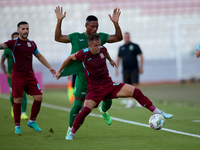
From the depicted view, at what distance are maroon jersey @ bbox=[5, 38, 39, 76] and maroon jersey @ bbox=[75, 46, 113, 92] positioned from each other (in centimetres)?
137

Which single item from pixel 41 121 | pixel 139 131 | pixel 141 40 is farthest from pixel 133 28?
pixel 139 131

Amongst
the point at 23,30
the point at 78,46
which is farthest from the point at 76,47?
the point at 23,30

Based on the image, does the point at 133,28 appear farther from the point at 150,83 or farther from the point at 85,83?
the point at 85,83

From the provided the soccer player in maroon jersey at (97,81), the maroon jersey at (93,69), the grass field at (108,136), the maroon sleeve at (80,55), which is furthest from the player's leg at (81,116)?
the maroon sleeve at (80,55)

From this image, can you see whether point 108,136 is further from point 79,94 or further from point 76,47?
point 76,47

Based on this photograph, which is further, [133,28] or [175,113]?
[133,28]

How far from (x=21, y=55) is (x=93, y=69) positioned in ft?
5.42

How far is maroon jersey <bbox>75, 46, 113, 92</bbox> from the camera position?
6098mm

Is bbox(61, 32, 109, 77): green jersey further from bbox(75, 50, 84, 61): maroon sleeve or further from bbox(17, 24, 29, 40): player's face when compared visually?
bbox(17, 24, 29, 40): player's face

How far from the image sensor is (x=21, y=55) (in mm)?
7023

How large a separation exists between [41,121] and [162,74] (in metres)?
17.4

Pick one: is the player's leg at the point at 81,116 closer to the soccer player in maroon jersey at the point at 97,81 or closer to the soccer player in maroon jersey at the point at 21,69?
the soccer player in maroon jersey at the point at 97,81

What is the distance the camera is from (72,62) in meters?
6.51

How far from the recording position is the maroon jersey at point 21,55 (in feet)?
22.8
